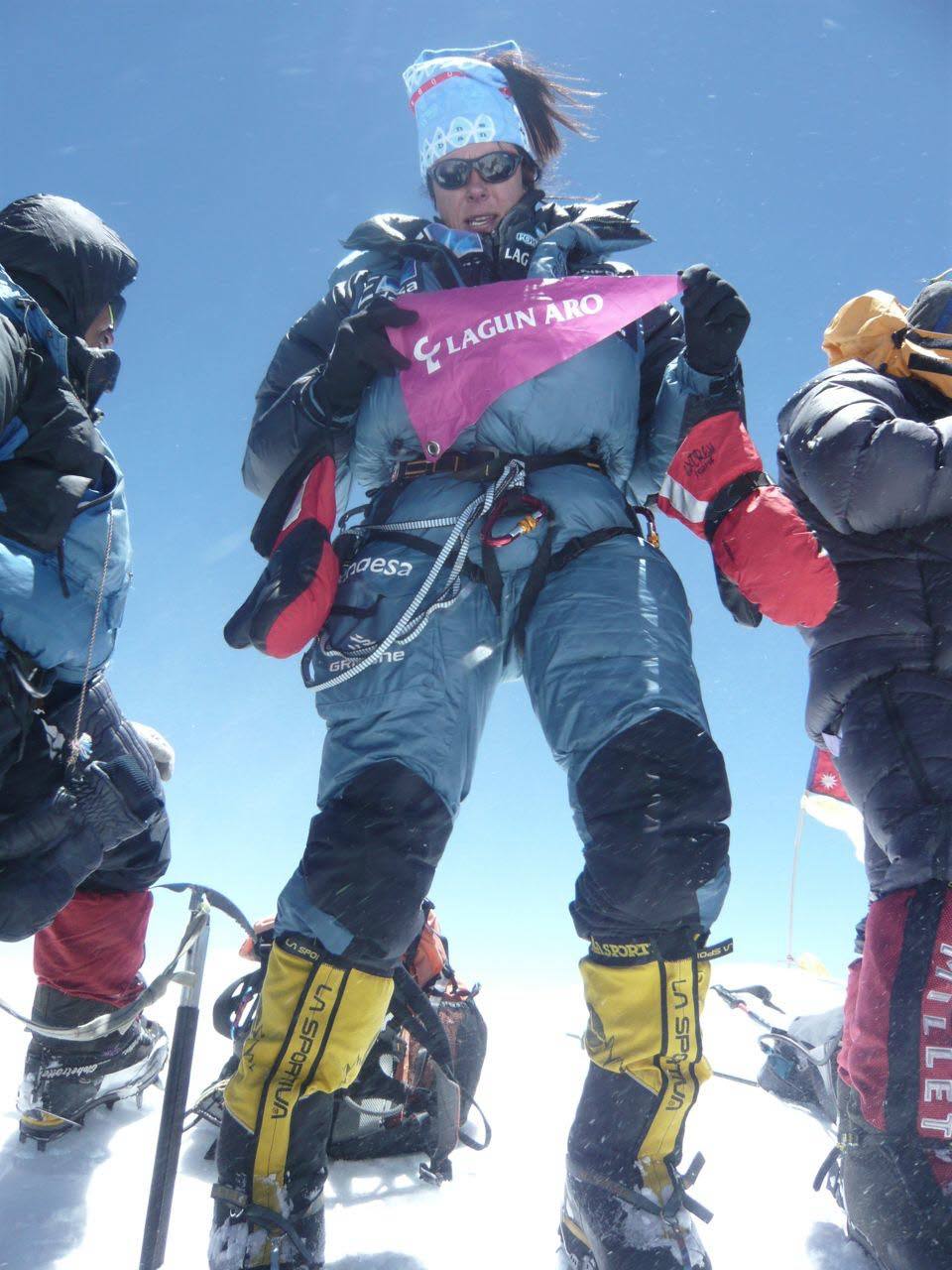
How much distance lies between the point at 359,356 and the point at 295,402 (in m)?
0.23

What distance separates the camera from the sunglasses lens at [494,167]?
2.92 meters

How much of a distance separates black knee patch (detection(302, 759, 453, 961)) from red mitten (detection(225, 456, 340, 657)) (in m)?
0.38

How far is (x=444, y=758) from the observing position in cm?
199

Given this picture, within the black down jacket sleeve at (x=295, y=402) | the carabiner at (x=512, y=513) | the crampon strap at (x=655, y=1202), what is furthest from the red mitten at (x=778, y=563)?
the crampon strap at (x=655, y=1202)

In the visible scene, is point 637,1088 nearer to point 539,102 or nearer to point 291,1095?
point 291,1095

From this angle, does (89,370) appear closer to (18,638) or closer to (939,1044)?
(18,638)

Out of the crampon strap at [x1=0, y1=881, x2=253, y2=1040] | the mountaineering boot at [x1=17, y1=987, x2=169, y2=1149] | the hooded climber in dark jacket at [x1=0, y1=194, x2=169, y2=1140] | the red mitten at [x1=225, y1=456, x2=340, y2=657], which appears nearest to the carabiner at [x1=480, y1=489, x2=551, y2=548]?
the red mitten at [x1=225, y1=456, x2=340, y2=657]

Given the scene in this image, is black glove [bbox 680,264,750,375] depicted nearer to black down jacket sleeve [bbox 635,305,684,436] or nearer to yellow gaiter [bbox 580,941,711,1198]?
black down jacket sleeve [bbox 635,305,684,436]

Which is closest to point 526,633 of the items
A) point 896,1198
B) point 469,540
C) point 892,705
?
point 469,540

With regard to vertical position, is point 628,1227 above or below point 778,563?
below

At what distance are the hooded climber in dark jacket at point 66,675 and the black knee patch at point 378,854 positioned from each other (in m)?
A: 0.68

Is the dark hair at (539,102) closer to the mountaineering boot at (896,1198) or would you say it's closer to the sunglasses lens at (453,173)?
the sunglasses lens at (453,173)

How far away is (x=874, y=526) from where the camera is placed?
235cm

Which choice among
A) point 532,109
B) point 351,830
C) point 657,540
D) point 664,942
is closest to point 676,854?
point 664,942
